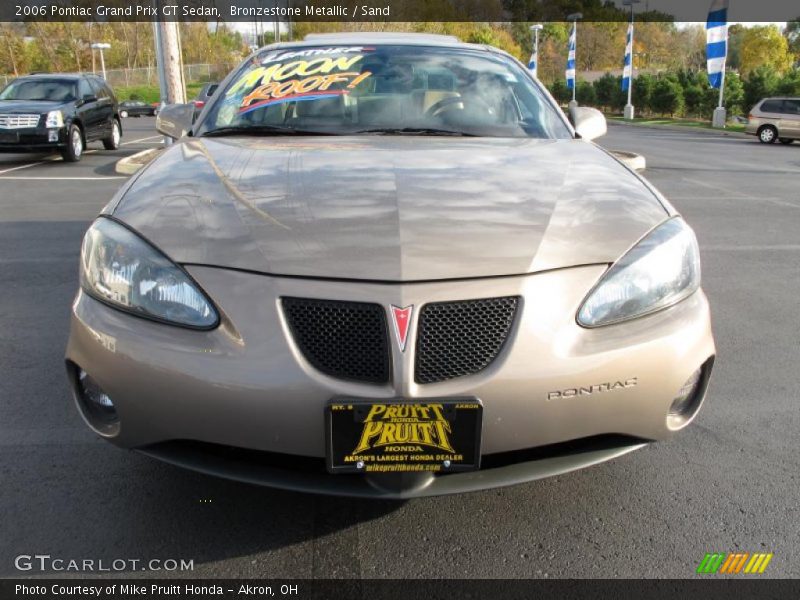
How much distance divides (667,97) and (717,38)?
45.2 ft

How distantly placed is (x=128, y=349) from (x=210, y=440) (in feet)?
1.06

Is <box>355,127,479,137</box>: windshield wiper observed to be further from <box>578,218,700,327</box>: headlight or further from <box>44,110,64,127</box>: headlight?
<box>44,110,64,127</box>: headlight

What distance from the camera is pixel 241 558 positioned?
2086 millimetres

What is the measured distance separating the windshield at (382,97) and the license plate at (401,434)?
164 centimetres

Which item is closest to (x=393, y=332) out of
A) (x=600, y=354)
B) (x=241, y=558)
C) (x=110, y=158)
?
(x=600, y=354)

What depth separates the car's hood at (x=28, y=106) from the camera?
39.6ft

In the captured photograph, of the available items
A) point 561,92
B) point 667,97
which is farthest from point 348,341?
point 561,92

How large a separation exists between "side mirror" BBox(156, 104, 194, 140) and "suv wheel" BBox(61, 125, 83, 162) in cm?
1010

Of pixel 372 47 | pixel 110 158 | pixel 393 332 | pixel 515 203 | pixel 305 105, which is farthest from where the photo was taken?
pixel 110 158

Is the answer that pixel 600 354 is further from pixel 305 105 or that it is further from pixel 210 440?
pixel 305 105

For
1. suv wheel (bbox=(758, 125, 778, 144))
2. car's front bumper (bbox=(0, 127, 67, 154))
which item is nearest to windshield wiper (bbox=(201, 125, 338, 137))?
car's front bumper (bbox=(0, 127, 67, 154))

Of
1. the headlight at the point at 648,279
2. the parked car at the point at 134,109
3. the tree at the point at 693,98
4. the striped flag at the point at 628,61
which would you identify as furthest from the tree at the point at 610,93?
the headlight at the point at 648,279

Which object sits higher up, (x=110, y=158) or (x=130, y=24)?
(x=130, y=24)

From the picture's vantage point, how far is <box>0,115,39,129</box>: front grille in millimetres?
12000
